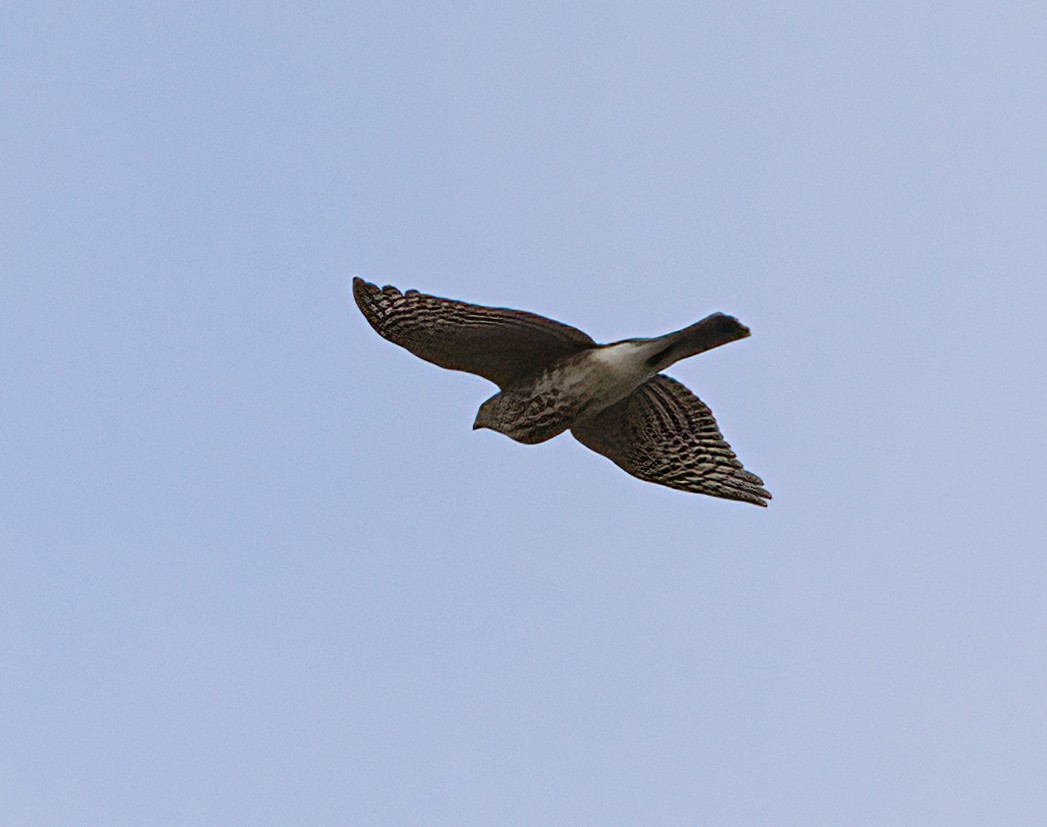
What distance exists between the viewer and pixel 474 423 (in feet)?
45.7

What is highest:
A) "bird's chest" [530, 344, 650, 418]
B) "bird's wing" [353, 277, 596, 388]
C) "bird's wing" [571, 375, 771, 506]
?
"bird's wing" [353, 277, 596, 388]

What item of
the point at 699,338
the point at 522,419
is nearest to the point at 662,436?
the point at 522,419

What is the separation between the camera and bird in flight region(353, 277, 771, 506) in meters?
13.3

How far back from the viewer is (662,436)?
1408 cm

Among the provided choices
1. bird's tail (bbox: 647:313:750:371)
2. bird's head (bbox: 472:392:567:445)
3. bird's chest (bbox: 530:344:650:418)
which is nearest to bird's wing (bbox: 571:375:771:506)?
bird's chest (bbox: 530:344:650:418)

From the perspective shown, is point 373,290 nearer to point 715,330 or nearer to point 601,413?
point 601,413

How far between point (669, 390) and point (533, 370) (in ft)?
Answer: 4.37

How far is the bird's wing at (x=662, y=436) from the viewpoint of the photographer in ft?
45.6

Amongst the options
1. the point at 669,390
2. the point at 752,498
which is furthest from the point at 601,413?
the point at 752,498

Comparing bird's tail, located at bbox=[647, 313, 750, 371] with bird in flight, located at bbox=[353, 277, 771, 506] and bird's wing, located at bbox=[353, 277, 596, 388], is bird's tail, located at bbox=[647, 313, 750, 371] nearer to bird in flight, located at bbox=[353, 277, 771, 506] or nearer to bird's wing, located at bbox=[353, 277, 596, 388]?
bird in flight, located at bbox=[353, 277, 771, 506]

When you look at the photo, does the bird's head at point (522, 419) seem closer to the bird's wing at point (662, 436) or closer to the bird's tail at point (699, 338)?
the bird's wing at point (662, 436)

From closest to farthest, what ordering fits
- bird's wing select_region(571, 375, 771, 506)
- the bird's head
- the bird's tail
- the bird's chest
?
the bird's tail, the bird's chest, the bird's head, bird's wing select_region(571, 375, 771, 506)

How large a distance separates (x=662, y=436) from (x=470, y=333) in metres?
2.12

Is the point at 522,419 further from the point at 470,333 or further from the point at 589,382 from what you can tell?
the point at 470,333
